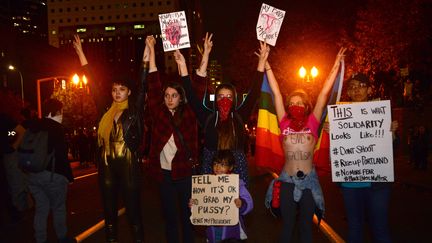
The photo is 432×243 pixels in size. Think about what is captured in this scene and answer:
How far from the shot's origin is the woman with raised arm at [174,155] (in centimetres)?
602

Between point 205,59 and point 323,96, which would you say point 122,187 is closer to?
point 205,59

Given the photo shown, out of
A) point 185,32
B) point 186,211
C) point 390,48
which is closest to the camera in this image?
point 186,211

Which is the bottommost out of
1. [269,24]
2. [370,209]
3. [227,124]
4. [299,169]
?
[370,209]

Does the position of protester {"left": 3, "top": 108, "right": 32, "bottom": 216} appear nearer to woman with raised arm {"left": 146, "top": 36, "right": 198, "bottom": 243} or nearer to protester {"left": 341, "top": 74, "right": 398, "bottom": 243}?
woman with raised arm {"left": 146, "top": 36, "right": 198, "bottom": 243}

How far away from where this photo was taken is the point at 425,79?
74.9ft

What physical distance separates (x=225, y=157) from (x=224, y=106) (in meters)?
0.57

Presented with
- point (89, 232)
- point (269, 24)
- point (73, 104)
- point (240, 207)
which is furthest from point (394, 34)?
point (73, 104)

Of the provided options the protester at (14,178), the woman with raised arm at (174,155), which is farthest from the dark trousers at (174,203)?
the protester at (14,178)

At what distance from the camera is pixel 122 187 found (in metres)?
6.10

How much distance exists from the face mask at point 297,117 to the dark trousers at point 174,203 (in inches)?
53.7

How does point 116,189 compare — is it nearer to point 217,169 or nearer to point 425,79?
point 217,169

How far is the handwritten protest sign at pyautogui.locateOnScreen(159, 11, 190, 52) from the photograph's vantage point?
732 cm

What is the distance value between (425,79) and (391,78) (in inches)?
182

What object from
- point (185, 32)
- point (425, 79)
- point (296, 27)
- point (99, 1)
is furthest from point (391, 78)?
point (99, 1)
